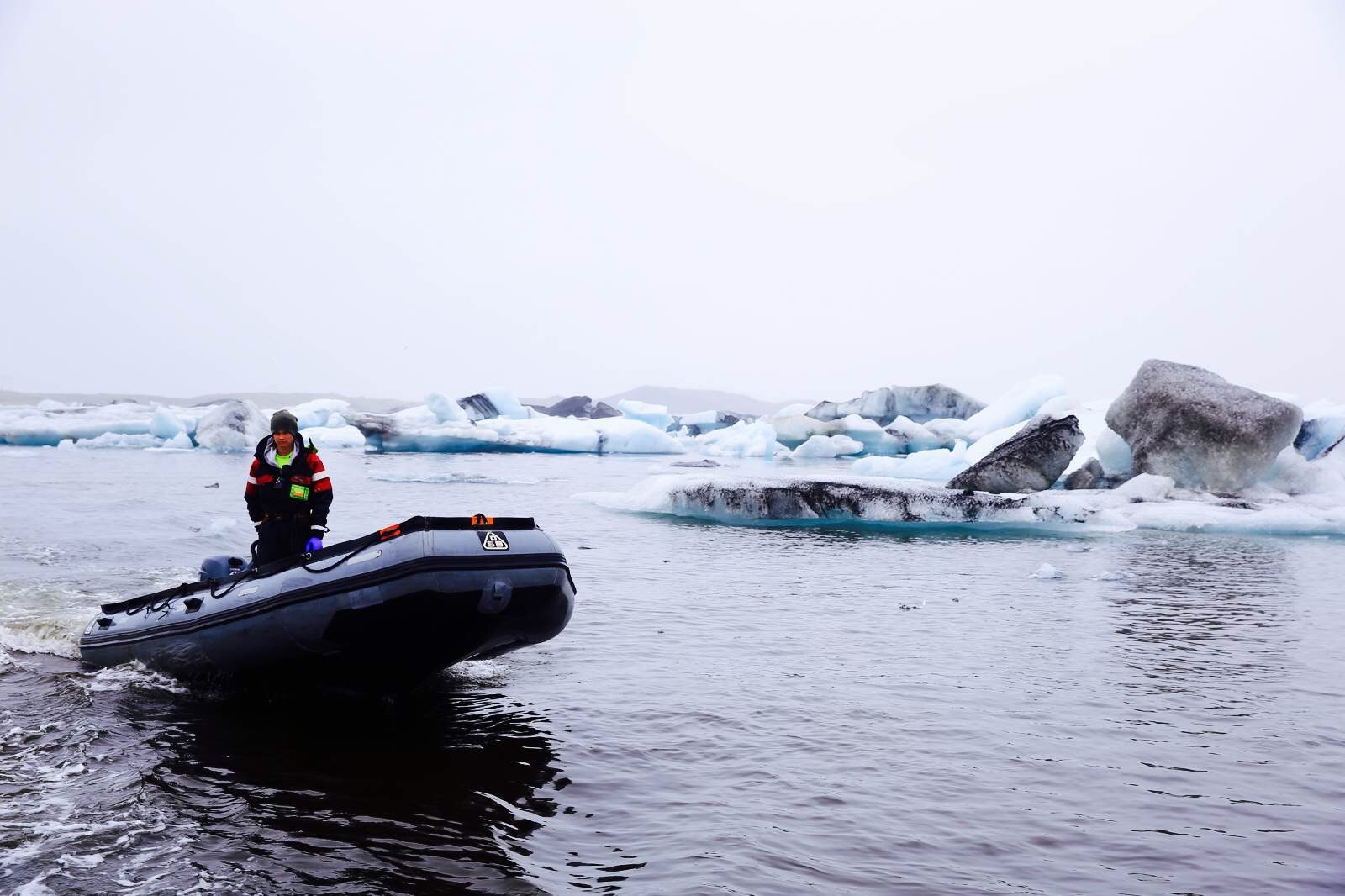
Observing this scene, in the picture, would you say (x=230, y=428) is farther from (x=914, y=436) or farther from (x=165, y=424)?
(x=914, y=436)

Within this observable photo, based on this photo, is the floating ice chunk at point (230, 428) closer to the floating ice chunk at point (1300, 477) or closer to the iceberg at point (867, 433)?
the iceberg at point (867, 433)

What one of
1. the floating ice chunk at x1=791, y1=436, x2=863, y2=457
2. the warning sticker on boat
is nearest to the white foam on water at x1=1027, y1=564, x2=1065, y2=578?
the warning sticker on boat

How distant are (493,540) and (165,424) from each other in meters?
43.3

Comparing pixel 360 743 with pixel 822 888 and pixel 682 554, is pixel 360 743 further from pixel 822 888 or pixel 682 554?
pixel 682 554

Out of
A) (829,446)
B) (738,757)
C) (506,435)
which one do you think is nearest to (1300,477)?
(738,757)

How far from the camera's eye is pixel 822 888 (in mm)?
3977

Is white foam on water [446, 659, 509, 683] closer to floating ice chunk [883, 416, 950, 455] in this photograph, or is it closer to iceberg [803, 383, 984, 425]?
floating ice chunk [883, 416, 950, 455]

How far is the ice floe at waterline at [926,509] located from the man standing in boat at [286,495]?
38.7 ft

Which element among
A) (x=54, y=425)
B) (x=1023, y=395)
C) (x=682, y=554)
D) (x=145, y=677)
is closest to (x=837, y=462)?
(x=1023, y=395)

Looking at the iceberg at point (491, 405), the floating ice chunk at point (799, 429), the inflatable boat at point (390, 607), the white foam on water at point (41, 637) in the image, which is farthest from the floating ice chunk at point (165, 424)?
the inflatable boat at point (390, 607)

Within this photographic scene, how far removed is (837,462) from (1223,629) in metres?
36.2

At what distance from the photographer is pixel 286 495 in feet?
23.0

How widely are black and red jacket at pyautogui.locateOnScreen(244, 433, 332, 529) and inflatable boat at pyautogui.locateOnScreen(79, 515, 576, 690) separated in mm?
511

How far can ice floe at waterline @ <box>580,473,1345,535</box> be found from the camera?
17.9m
